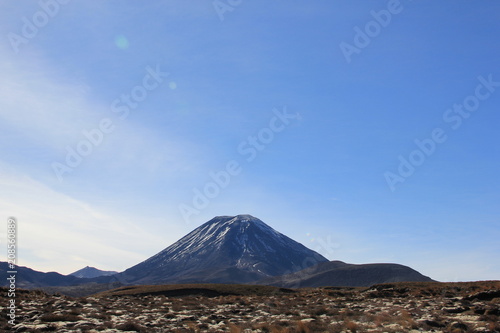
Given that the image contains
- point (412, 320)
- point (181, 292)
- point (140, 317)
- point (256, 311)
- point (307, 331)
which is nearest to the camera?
point (307, 331)

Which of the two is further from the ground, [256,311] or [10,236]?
[10,236]

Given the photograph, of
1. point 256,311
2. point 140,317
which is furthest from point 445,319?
point 140,317

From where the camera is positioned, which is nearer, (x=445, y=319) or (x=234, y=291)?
(x=445, y=319)

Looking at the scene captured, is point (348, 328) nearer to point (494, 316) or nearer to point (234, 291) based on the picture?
point (494, 316)

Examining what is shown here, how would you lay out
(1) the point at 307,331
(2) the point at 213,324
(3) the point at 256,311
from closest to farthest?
(1) the point at 307,331, (2) the point at 213,324, (3) the point at 256,311

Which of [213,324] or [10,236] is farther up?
[10,236]

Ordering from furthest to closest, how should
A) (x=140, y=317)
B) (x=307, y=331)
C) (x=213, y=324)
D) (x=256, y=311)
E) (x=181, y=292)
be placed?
(x=181, y=292), (x=256, y=311), (x=140, y=317), (x=213, y=324), (x=307, y=331)

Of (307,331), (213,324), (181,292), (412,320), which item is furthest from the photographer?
(181,292)

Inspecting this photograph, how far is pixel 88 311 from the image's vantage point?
90.5ft

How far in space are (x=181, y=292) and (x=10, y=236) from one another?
36955 millimetres

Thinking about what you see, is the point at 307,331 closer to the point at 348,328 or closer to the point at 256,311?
the point at 348,328

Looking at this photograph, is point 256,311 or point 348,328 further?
point 256,311

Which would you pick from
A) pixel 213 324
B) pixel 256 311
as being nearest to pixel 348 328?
pixel 213 324

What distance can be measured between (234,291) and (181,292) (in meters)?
7.98
